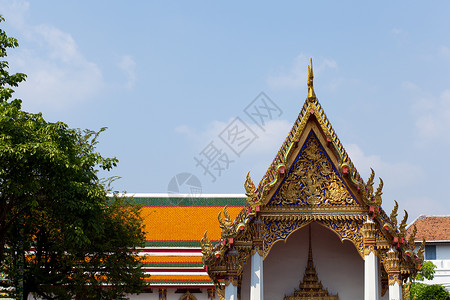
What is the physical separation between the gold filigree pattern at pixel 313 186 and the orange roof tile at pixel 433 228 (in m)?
30.4

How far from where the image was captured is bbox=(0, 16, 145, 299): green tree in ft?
46.3

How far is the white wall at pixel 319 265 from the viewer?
50.4ft

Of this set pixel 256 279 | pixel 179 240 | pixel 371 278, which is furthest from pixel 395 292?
pixel 179 240

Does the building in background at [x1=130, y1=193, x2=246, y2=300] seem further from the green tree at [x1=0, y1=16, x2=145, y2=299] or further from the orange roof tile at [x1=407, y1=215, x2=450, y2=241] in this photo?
the orange roof tile at [x1=407, y1=215, x2=450, y2=241]

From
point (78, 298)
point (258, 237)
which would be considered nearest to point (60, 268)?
point (78, 298)

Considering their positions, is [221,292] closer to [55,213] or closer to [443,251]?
[55,213]

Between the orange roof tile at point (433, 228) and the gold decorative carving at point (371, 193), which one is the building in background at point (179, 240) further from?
the orange roof tile at point (433, 228)

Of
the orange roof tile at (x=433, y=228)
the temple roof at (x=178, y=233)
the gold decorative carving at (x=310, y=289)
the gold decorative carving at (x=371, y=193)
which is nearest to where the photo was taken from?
the gold decorative carving at (x=371, y=193)

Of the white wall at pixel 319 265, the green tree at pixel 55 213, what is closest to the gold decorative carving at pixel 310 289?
the white wall at pixel 319 265

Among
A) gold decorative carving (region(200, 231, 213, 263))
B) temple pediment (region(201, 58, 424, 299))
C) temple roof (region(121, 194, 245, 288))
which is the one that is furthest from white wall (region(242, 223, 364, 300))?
temple roof (region(121, 194, 245, 288))

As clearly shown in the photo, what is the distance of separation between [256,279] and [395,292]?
9.72 feet

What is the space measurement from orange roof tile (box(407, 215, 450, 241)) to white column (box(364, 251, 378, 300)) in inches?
1188

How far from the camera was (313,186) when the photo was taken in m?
13.8

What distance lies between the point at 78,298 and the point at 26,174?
6.98m
